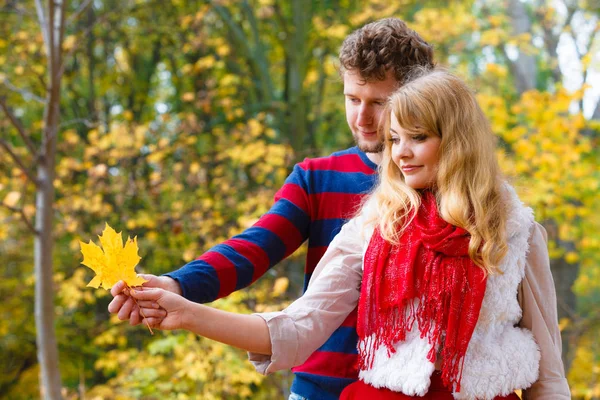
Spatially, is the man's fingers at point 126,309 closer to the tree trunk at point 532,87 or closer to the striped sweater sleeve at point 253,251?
the striped sweater sleeve at point 253,251

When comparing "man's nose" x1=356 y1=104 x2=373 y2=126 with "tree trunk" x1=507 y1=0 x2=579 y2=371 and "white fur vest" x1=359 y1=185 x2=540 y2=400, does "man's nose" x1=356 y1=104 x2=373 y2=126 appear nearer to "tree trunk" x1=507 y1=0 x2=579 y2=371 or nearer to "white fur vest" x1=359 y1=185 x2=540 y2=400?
"white fur vest" x1=359 y1=185 x2=540 y2=400

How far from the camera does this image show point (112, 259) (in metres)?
1.36

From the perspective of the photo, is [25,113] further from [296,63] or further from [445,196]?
[445,196]

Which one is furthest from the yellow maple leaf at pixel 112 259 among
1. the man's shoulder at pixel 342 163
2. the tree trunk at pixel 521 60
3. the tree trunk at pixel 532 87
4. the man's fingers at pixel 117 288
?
the tree trunk at pixel 521 60

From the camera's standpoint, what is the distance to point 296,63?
709 centimetres

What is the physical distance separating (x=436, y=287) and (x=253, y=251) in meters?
0.54

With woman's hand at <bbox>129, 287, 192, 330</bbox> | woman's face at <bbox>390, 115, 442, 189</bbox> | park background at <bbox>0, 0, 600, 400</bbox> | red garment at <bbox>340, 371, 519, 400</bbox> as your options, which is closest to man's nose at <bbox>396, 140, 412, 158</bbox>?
woman's face at <bbox>390, 115, 442, 189</bbox>

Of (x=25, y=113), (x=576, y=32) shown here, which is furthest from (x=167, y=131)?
(x=576, y=32)

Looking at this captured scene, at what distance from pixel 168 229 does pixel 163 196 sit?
25.7 inches

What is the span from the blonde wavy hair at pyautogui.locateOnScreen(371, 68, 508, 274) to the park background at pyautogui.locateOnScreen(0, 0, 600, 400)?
2.81m

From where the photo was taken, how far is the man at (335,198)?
1.87 meters

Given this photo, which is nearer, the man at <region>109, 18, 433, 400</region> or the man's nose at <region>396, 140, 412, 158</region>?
the man's nose at <region>396, 140, 412, 158</region>

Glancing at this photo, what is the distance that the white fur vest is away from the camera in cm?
158

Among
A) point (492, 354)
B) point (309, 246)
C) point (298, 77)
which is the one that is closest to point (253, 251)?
point (309, 246)
